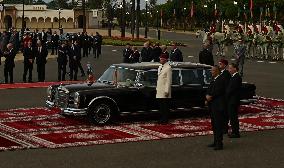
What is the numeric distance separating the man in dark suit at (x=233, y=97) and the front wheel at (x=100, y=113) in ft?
9.98

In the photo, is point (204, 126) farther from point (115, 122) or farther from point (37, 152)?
point (37, 152)

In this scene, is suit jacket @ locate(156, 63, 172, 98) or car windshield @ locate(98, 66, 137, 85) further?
car windshield @ locate(98, 66, 137, 85)

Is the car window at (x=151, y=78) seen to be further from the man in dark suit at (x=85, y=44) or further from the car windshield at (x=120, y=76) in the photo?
A: the man in dark suit at (x=85, y=44)

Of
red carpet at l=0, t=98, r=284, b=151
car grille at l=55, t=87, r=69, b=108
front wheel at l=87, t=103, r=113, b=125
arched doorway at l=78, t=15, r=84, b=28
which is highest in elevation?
arched doorway at l=78, t=15, r=84, b=28

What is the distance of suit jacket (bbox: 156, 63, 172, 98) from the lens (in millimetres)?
15398

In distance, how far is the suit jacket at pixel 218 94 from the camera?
491 inches

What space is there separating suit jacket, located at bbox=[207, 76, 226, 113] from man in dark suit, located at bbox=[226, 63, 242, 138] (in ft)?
3.93

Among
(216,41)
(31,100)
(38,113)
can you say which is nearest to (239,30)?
(216,41)

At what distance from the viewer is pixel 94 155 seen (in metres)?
11.8

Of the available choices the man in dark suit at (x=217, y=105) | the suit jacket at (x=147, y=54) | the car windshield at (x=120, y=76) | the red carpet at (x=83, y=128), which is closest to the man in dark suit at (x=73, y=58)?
the suit jacket at (x=147, y=54)

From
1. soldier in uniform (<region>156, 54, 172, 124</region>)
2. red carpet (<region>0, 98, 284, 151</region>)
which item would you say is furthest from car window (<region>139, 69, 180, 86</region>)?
red carpet (<region>0, 98, 284, 151</region>)

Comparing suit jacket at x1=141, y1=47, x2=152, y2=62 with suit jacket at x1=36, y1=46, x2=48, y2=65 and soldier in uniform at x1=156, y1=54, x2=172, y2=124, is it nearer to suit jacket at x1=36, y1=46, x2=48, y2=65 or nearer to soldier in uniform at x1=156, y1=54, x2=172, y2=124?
suit jacket at x1=36, y1=46, x2=48, y2=65

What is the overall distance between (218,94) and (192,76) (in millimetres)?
4203

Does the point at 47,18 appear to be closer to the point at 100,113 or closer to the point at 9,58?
the point at 9,58
